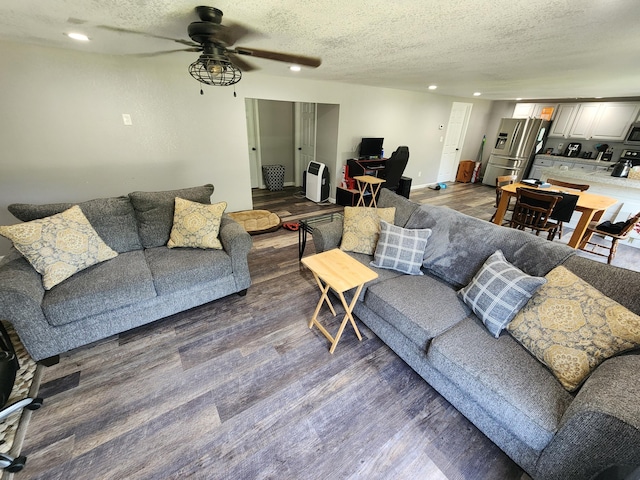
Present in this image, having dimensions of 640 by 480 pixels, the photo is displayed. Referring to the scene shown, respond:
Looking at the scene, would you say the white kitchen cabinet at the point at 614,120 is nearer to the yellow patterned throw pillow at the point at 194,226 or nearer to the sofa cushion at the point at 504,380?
the sofa cushion at the point at 504,380

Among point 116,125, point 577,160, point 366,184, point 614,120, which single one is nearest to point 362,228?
point 366,184

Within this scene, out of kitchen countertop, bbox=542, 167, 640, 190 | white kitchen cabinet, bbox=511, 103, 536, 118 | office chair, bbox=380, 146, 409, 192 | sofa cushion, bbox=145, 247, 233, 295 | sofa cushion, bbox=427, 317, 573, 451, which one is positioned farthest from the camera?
white kitchen cabinet, bbox=511, 103, 536, 118

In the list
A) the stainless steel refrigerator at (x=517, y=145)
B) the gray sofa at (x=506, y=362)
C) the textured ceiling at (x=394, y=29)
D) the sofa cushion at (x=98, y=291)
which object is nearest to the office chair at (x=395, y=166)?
the textured ceiling at (x=394, y=29)

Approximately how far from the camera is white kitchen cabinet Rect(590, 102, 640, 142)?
17.3 feet

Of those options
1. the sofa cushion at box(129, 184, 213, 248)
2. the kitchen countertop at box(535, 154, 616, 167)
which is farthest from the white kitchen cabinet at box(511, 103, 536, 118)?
the sofa cushion at box(129, 184, 213, 248)

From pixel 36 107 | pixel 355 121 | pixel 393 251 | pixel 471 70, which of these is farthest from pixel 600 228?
pixel 36 107

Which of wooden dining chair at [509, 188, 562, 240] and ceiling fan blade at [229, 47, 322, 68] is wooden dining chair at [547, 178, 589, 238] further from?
ceiling fan blade at [229, 47, 322, 68]

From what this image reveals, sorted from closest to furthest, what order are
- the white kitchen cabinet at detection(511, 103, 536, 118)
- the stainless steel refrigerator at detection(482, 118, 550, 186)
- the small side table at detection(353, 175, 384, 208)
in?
the small side table at detection(353, 175, 384, 208)
the stainless steel refrigerator at detection(482, 118, 550, 186)
the white kitchen cabinet at detection(511, 103, 536, 118)

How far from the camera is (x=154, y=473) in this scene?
4.03 feet

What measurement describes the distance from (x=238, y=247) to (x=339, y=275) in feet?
3.12

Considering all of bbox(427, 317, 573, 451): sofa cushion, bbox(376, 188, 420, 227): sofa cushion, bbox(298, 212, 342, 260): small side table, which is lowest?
bbox(427, 317, 573, 451): sofa cushion

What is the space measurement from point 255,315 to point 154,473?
1125mm

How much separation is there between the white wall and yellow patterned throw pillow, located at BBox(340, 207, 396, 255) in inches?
95.9

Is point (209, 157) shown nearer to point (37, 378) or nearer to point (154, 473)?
point (37, 378)
